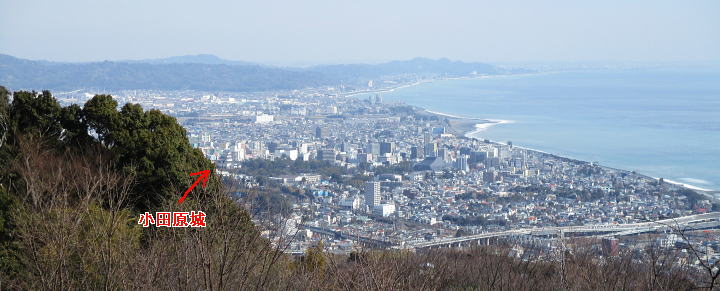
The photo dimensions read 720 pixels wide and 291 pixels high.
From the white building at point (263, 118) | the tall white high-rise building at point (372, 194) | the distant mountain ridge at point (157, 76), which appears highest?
the distant mountain ridge at point (157, 76)

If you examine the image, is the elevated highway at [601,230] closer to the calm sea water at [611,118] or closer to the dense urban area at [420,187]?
the dense urban area at [420,187]

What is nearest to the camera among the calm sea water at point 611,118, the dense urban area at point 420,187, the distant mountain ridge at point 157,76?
the dense urban area at point 420,187

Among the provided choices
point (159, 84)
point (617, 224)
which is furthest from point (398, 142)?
point (159, 84)

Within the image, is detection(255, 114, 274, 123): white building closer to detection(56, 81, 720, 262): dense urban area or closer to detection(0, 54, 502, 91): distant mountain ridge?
detection(56, 81, 720, 262): dense urban area

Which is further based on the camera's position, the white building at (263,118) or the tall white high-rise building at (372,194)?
the white building at (263,118)

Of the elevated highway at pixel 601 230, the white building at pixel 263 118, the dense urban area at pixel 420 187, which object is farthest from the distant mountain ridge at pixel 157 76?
the elevated highway at pixel 601 230

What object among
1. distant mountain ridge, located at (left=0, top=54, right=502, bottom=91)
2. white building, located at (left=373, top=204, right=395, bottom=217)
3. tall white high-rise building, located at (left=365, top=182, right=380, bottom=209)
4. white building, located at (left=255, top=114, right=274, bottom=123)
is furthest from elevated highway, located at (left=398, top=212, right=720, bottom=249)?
white building, located at (left=255, top=114, right=274, bottom=123)

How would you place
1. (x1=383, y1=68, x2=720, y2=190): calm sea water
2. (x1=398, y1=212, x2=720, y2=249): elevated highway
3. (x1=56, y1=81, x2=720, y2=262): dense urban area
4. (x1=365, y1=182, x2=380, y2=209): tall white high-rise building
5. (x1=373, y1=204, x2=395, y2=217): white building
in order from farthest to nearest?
(x1=383, y1=68, x2=720, y2=190): calm sea water, (x1=365, y1=182, x2=380, y2=209): tall white high-rise building, (x1=373, y1=204, x2=395, y2=217): white building, (x1=398, y1=212, x2=720, y2=249): elevated highway, (x1=56, y1=81, x2=720, y2=262): dense urban area
